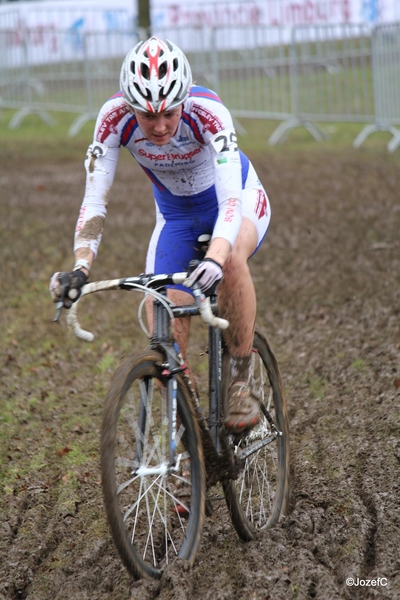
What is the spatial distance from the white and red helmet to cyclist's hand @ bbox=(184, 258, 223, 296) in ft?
2.55

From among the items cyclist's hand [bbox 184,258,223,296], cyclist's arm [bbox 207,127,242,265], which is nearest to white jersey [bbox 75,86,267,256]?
cyclist's arm [bbox 207,127,242,265]

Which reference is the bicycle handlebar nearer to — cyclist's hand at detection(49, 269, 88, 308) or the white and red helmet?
cyclist's hand at detection(49, 269, 88, 308)

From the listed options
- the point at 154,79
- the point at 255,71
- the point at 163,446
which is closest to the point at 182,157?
the point at 154,79

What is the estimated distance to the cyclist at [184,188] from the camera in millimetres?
3457

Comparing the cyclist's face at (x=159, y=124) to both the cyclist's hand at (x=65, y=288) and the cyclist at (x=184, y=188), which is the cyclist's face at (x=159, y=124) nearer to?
the cyclist at (x=184, y=188)

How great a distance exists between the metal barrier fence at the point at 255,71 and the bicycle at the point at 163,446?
1186 cm

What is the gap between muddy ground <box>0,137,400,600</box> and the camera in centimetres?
351

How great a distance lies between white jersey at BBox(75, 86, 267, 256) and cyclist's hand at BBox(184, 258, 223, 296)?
29 cm

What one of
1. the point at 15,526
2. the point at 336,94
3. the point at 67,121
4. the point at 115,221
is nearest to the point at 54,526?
the point at 15,526

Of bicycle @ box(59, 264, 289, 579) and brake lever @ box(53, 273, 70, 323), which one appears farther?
brake lever @ box(53, 273, 70, 323)
